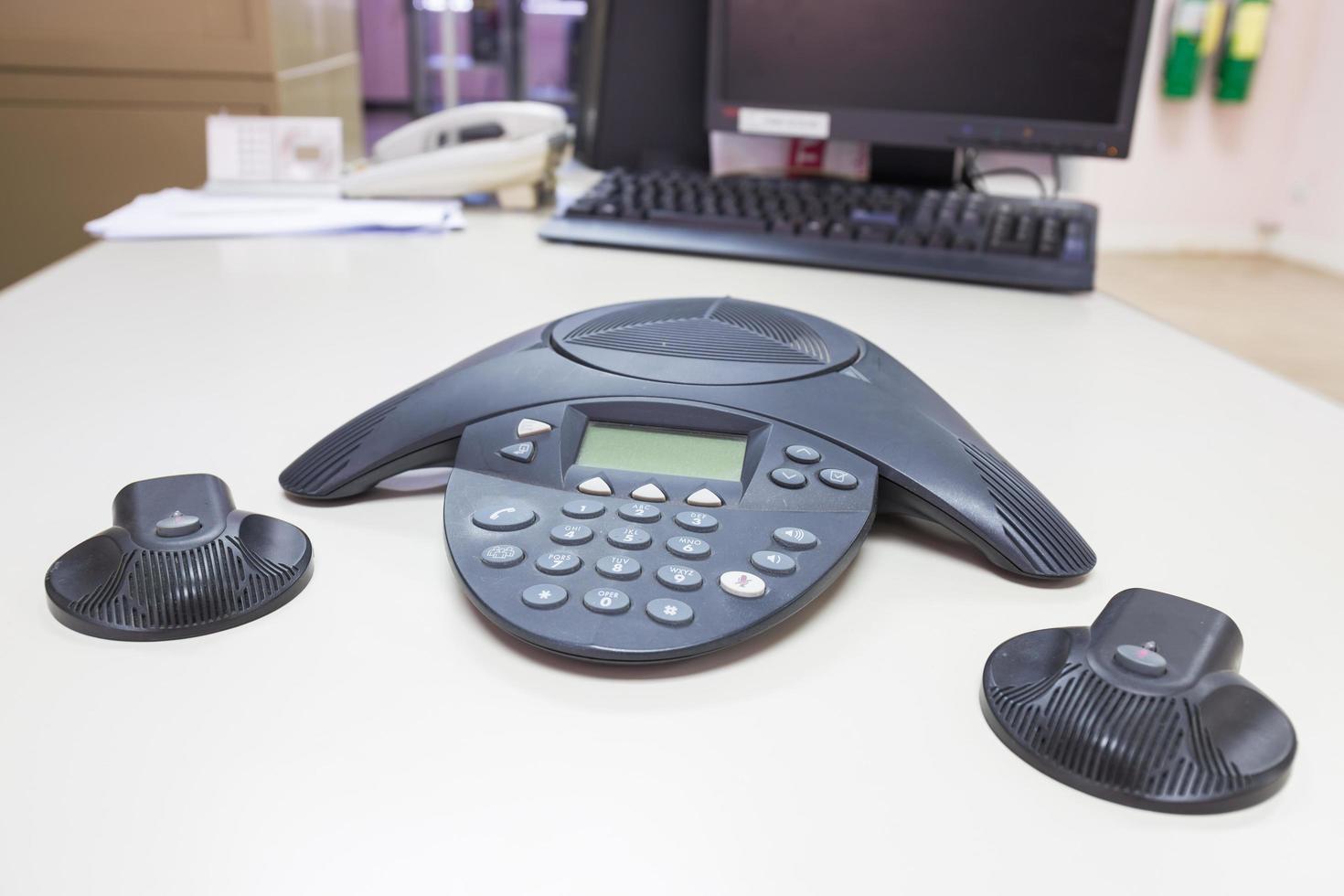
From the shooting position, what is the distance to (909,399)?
405 mm

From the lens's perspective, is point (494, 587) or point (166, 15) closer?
point (494, 587)

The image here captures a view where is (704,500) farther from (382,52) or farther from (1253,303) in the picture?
(382,52)

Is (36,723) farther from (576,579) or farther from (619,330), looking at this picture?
(619,330)

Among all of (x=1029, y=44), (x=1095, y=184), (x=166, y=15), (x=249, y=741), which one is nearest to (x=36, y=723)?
(x=249, y=741)

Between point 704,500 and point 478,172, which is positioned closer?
point 704,500

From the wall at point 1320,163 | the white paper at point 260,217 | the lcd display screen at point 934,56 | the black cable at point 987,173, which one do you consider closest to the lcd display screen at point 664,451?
the white paper at point 260,217

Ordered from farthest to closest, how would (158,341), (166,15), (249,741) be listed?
1. (166,15)
2. (158,341)
3. (249,741)

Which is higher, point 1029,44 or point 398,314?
point 1029,44

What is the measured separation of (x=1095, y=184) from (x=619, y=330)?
414 centimetres

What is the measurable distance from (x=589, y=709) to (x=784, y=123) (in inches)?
33.2

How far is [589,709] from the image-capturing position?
28 cm

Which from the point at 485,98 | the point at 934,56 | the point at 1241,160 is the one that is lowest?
the point at 1241,160

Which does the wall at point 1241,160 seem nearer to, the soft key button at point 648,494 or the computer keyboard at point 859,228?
the computer keyboard at point 859,228

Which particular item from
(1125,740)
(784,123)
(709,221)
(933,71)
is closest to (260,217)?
(709,221)
